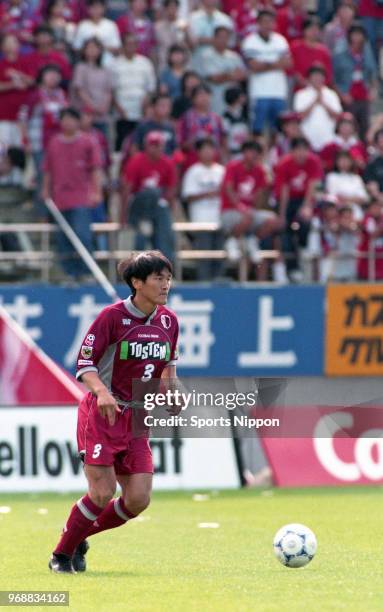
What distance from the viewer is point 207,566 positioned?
994cm

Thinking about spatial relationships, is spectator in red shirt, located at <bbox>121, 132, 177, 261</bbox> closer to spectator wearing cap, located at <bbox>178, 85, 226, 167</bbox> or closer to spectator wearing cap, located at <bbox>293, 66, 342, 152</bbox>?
spectator wearing cap, located at <bbox>178, 85, 226, 167</bbox>

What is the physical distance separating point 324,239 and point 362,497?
501 cm

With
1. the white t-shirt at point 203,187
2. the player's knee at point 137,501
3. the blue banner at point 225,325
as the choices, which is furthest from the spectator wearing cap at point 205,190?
the player's knee at point 137,501

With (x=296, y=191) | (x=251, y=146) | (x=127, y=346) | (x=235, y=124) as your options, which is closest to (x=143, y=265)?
(x=127, y=346)

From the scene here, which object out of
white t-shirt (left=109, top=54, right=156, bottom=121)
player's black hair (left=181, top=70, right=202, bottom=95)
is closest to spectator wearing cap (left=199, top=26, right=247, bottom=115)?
player's black hair (left=181, top=70, right=202, bottom=95)

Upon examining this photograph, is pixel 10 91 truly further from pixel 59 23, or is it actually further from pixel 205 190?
pixel 205 190

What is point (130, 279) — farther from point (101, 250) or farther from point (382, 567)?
point (101, 250)

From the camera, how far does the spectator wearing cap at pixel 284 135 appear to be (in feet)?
67.4

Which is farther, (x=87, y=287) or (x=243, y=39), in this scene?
(x=243, y=39)

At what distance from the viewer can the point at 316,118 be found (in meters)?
21.3

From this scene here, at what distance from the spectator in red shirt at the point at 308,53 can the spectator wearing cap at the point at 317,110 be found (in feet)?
1.65

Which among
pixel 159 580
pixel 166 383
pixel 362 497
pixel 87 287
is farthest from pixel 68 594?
pixel 87 287

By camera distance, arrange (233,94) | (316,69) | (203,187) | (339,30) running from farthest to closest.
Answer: (339,30), (316,69), (233,94), (203,187)

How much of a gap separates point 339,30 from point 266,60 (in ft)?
6.28
